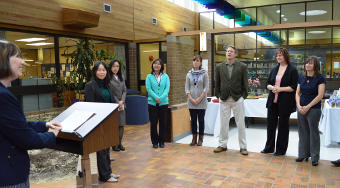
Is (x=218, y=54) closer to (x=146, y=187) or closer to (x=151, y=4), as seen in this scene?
(x=151, y=4)

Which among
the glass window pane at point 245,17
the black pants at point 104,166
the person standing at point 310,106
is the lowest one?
the black pants at point 104,166

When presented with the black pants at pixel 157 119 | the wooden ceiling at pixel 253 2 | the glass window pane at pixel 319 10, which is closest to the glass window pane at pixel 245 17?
the wooden ceiling at pixel 253 2

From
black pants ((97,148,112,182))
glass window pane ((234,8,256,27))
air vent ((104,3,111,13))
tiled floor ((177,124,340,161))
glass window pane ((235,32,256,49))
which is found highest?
glass window pane ((234,8,256,27))

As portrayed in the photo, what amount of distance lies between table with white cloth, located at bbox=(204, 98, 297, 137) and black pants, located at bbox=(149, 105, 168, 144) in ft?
3.92

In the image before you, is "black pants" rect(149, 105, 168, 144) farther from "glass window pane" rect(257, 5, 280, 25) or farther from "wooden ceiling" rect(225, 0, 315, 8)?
"glass window pane" rect(257, 5, 280, 25)

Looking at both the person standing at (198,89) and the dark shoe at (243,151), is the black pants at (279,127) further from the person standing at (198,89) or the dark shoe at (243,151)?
the person standing at (198,89)

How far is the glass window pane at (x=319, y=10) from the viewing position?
42.5 feet

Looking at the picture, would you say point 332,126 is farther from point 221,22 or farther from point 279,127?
point 221,22

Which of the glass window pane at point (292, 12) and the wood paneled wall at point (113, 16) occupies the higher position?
the glass window pane at point (292, 12)

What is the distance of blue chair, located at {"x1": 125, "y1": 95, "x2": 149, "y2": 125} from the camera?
24.0 ft

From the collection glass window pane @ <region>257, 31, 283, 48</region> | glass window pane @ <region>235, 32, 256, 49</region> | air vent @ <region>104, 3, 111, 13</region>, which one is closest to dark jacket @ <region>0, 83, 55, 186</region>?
air vent @ <region>104, 3, 111, 13</region>

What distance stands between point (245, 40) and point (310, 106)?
865 centimetres

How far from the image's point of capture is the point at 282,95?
13.8 feet

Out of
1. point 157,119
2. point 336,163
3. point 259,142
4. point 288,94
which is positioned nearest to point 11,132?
point 157,119
